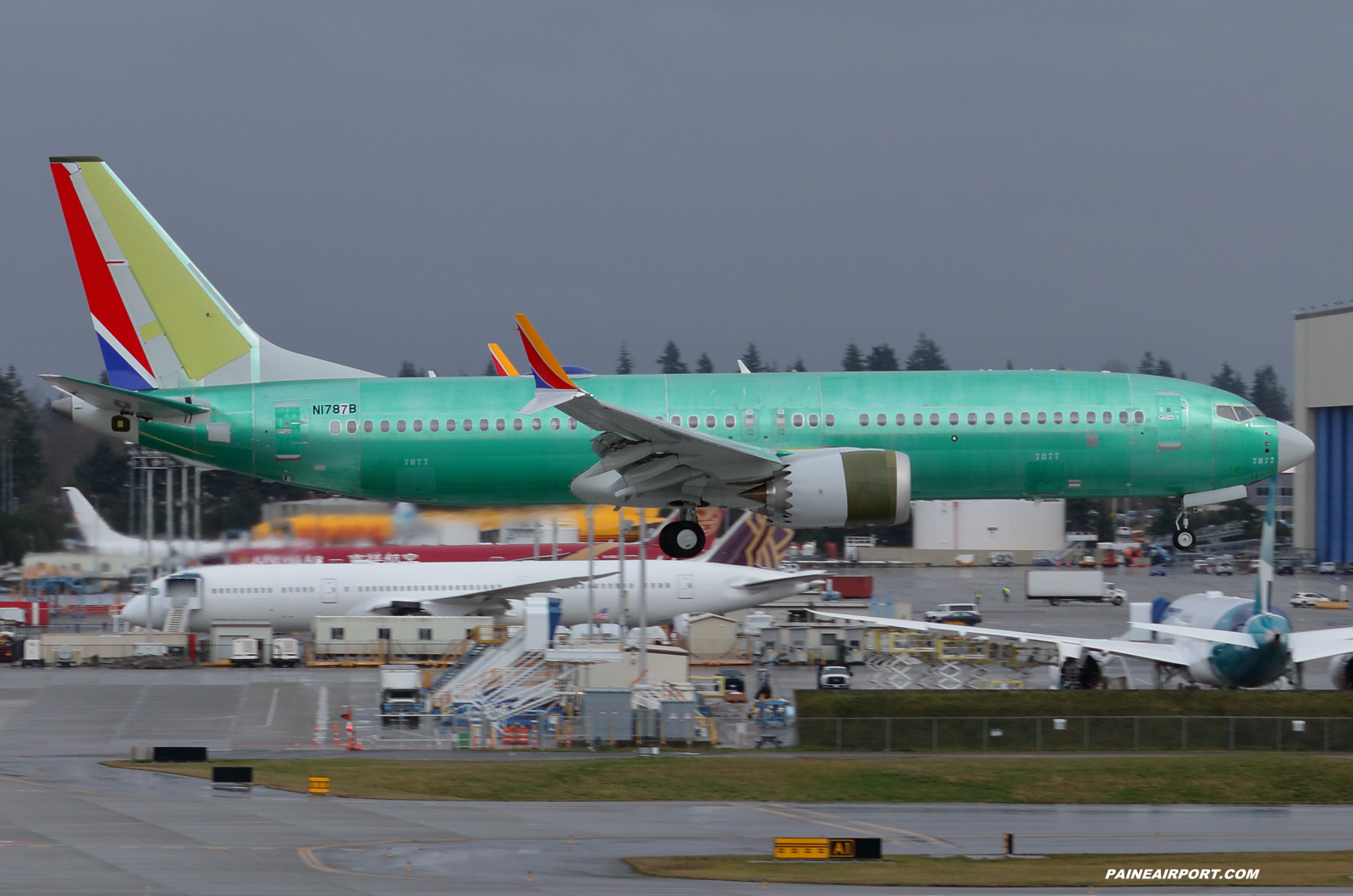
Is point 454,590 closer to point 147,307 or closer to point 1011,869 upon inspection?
point 147,307

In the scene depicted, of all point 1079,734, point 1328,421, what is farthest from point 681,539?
point 1328,421

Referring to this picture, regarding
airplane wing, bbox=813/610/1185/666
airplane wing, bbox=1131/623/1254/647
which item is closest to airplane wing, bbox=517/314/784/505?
airplane wing, bbox=813/610/1185/666

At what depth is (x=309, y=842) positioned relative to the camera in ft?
108

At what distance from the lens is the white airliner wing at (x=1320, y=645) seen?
5412 cm

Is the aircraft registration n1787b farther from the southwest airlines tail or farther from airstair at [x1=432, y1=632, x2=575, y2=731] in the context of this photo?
airstair at [x1=432, y1=632, x2=575, y2=731]

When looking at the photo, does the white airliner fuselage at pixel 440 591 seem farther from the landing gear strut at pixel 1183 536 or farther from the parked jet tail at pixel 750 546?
the landing gear strut at pixel 1183 536

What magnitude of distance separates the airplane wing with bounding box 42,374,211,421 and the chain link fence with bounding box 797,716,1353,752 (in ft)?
68.6

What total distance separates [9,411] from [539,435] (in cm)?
11179

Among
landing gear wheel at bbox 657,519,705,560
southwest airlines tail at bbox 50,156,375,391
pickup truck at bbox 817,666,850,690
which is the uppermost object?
southwest airlines tail at bbox 50,156,375,391

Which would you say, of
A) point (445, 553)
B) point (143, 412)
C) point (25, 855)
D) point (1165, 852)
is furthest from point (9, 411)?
point (1165, 852)

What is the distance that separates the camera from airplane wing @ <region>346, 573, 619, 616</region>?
7456 cm

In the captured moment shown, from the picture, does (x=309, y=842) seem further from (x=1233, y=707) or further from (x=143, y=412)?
(x=1233, y=707)

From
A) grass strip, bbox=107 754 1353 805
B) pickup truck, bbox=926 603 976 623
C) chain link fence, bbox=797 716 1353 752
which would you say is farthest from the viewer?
pickup truck, bbox=926 603 976 623

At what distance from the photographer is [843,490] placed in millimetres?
38156
